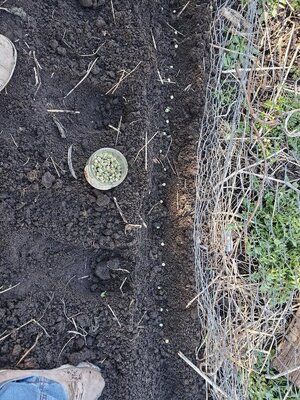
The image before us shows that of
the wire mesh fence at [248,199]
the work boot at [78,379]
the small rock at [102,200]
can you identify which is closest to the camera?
the work boot at [78,379]

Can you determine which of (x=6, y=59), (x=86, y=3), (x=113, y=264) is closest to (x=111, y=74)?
(x=86, y=3)

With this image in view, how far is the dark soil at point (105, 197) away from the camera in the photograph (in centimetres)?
216

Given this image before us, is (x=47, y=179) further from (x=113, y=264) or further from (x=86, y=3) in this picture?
(x=86, y=3)

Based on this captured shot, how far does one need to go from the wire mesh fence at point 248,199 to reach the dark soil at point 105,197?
10 cm

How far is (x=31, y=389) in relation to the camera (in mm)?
2035

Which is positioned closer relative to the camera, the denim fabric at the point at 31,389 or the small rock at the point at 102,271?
the denim fabric at the point at 31,389

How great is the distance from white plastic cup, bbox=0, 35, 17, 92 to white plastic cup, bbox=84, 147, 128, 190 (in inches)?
19.2

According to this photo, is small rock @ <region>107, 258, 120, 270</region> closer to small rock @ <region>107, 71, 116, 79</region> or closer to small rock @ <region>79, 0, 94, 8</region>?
small rock @ <region>107, 71, 116, 79</region>

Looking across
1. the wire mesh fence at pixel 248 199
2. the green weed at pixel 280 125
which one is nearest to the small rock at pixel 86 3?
the wire mesh fence at pixel 248 199

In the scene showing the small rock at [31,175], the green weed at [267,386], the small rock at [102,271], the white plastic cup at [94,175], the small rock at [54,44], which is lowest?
the green weed at [267,386]

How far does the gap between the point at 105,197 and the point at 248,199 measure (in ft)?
2.42

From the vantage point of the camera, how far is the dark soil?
216 centimetres

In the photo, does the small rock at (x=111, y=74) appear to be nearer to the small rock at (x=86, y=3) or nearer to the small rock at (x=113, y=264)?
the small rock at (x=86, y=3)

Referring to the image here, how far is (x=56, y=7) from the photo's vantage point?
2227mm
